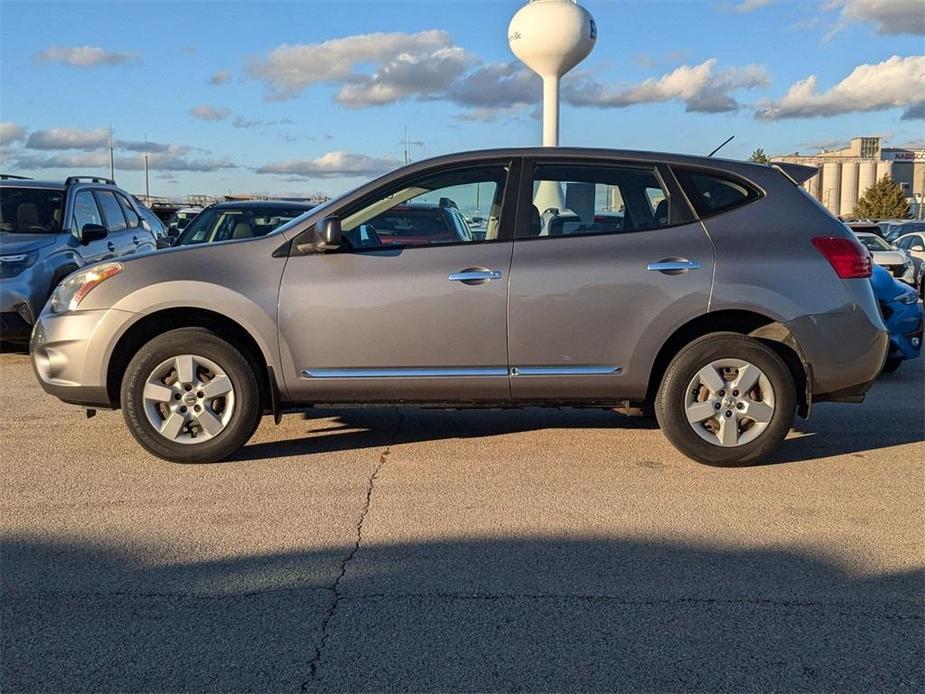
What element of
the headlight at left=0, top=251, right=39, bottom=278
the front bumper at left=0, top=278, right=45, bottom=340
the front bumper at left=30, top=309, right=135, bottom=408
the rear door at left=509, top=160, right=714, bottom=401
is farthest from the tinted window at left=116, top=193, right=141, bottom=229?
the rear door at left=509, top=160, right=714, bottom=401

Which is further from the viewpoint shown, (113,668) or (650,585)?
(650,585)

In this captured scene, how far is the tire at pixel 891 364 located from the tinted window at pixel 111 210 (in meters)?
8.47

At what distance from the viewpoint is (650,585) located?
3791 millimetres

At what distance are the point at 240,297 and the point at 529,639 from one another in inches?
115

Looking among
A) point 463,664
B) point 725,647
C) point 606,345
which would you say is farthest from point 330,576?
point 606,345

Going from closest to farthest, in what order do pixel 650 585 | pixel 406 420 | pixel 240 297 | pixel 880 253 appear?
pixel 650 585 < pixel 240 297 < pixel 406 420 < pixel 880 253

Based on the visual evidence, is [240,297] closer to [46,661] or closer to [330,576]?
[330,576]

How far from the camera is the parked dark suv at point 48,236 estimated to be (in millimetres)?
8539

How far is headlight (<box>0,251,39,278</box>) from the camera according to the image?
856 centimetres

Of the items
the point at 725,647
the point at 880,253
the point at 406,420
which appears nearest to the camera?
the point at 725,647

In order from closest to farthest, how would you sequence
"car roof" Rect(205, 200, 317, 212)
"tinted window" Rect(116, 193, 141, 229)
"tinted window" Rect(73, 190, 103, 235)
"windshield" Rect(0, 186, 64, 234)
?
1. "windshield" Rect(0, 186, 64, 234)
2. "tinted window" Rect(73, 190, 103, 235)
3. "car roof" Rect(205, 200, 317, 212)
4. "tinted window" Rect(116, 193, 141, 229)

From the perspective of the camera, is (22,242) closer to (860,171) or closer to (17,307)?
(17,307)

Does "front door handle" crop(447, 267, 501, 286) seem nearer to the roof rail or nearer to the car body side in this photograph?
the car body side

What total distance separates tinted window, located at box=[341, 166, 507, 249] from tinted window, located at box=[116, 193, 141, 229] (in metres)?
6.83
